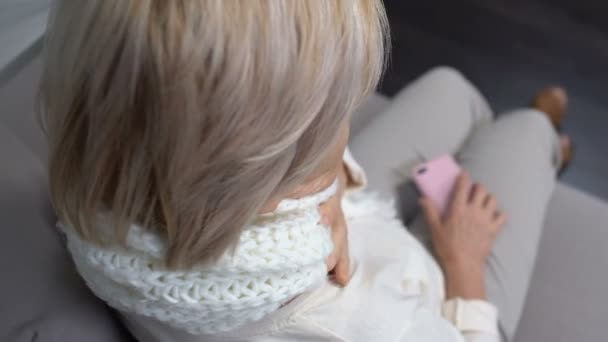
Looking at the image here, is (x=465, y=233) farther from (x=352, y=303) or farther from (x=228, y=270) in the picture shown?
(x=228, y=270)

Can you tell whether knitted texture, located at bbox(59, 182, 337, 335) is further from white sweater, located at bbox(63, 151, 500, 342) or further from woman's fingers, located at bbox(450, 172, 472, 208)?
woman's fingers, located at bbox(450, 172, 472, 208)

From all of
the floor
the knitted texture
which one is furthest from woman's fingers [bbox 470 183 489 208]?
the floor

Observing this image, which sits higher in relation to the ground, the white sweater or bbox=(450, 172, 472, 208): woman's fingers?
the white sweater

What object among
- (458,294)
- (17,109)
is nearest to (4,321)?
(17,109)

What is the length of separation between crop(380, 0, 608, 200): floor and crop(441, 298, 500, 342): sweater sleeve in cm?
83

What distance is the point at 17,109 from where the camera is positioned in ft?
2.26

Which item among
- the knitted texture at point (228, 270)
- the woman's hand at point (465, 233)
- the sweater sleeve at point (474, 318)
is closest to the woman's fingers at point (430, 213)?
the woman's hand at point (465, 233)

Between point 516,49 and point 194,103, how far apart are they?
1418 millimetres

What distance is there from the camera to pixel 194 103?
366 mm

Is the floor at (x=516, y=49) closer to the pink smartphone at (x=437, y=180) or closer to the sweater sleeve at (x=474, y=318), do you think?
the pink smartphone at (x=437, y=180)

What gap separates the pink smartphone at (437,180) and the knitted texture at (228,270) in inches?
17.1

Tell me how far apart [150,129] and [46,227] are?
0.90 ft

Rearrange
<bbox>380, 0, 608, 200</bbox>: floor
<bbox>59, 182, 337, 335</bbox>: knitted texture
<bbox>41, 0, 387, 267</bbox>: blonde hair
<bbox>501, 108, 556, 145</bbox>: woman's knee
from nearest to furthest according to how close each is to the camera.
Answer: <bbox>41, 0, 387, 267</bbox>: blonde hair < <bbox>59, 182, 337, 335</bbox>: knitted texture < <bbox>501, 108, 556, 145</bbox>: woman's knee < <bbox>380, 0, 608, 200</bbox>: floor

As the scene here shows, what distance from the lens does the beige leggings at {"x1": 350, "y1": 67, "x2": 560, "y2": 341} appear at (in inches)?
33.6
